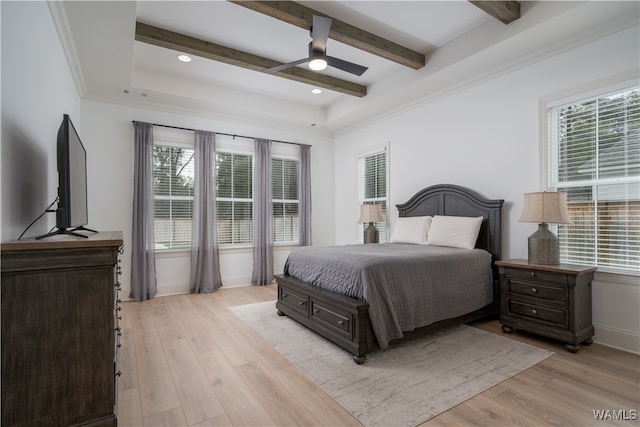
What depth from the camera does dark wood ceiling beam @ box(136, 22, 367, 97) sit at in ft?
10.6

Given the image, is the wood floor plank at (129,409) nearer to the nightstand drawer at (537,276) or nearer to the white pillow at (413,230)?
the nightstand drawer at (537,276)

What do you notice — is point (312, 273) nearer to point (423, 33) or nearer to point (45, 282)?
point (45, 282)

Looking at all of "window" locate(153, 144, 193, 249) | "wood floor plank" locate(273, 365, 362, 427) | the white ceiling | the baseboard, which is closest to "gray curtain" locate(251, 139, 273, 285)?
the white ceiling

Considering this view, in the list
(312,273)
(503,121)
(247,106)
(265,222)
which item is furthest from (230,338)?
(503,121)

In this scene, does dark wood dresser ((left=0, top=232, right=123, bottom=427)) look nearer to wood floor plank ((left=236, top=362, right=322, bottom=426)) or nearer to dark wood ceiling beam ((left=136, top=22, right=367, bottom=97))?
wood floor plank ((left=236, top=362, right=322, bottom=426))

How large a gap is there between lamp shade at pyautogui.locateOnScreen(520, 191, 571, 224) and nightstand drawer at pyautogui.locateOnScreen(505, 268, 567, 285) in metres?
0.46

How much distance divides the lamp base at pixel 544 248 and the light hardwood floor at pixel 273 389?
735 millimetres

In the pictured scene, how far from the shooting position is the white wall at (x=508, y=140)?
2.76 m

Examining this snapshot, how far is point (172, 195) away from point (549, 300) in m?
4.84

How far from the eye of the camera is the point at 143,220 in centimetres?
445

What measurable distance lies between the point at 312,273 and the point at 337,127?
3.70 meters

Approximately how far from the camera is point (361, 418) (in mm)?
1793

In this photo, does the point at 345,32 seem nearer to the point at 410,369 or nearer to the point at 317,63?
the point at 317,63

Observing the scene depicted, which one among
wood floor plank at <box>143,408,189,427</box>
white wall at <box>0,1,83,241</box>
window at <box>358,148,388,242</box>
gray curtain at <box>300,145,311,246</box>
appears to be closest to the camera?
white wall at <box>0,1,83,241</box>
